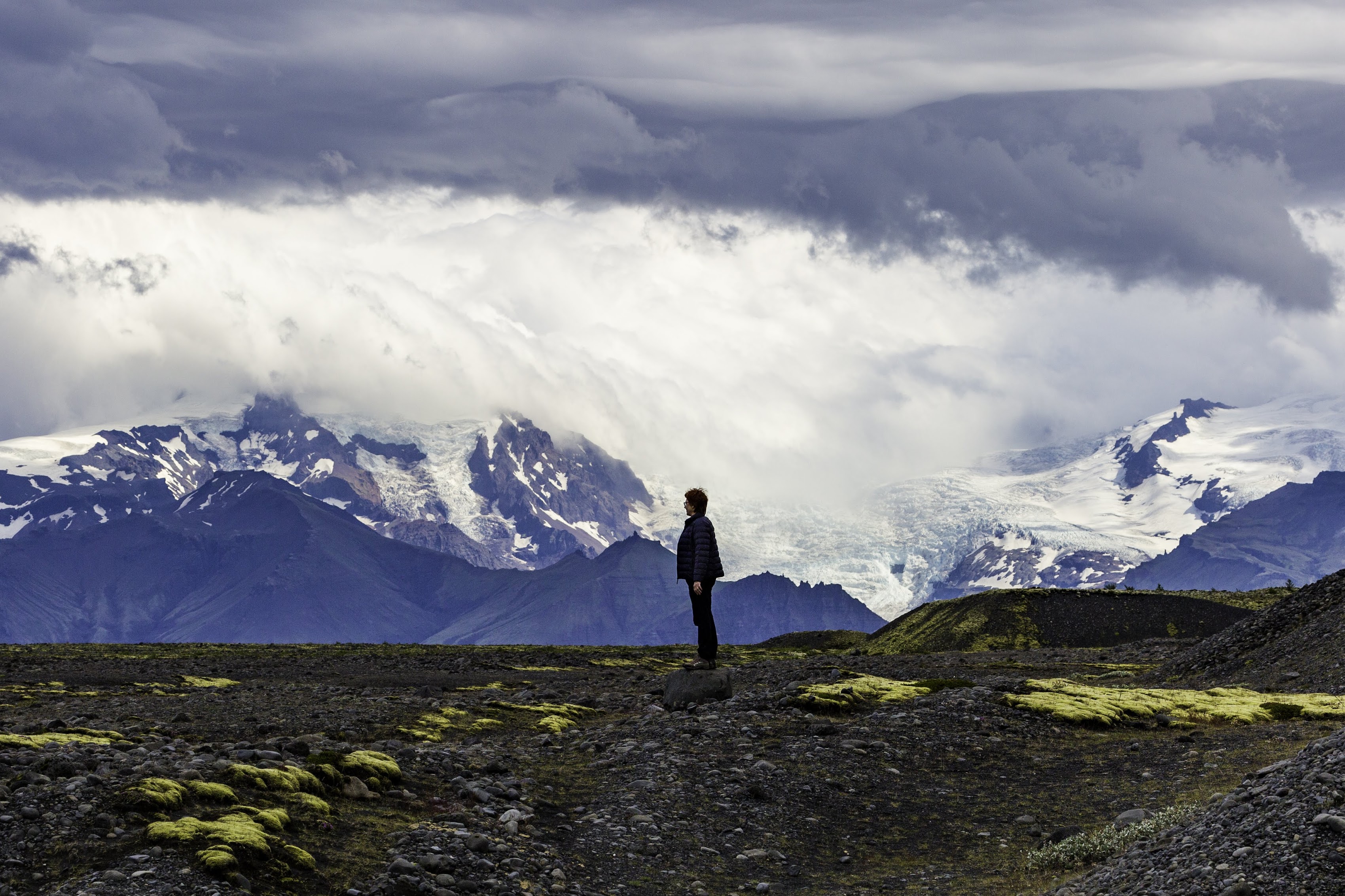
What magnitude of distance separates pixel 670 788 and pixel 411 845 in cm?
919

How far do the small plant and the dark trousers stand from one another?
13930 millimetres

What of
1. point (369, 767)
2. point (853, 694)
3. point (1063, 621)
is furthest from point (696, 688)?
point (1063, 621)

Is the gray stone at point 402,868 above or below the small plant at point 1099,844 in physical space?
above

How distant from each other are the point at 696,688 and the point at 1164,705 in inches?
749

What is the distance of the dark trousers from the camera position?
131 feet

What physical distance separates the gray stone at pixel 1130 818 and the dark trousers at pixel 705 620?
542 inches

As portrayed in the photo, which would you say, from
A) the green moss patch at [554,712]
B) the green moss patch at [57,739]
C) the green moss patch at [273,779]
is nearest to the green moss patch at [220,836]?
the green moss patch at [273,779]

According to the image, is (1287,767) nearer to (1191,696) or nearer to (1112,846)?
(1112,846)

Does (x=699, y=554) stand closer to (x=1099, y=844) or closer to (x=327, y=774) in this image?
(x=327, y=774)

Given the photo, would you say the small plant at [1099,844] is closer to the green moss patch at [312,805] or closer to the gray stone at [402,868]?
the gray stone at [402,868]

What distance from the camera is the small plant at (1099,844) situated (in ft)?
80.6

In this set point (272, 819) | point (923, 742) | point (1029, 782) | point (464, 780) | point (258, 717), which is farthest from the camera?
point (258, 717)

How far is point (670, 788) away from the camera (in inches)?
1235

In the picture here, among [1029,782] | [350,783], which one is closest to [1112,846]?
[1029,782]
